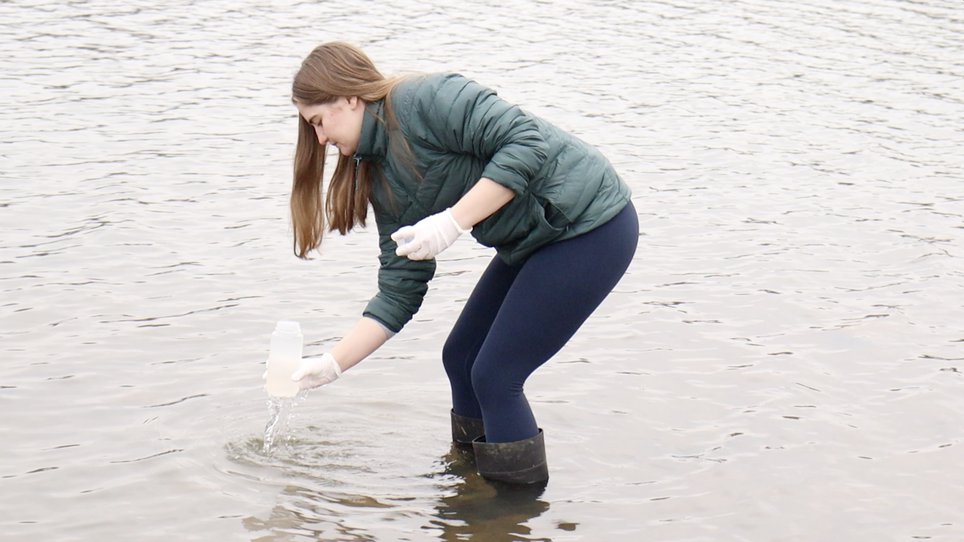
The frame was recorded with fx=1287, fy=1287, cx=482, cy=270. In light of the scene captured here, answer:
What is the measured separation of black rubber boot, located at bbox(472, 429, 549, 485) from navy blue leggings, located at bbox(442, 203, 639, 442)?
6 cm

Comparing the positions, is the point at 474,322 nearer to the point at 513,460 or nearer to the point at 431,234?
the point at 513,460

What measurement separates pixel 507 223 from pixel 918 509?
2203 millimetres

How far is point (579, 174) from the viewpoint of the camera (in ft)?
15.4

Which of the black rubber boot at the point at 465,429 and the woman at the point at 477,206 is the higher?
the woman at the point at 477,206

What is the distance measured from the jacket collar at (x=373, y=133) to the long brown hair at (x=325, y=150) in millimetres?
28

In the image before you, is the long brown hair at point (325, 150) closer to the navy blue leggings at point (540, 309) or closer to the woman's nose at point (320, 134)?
the woman's nose at point (320, 134)

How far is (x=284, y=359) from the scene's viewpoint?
516 centimetres

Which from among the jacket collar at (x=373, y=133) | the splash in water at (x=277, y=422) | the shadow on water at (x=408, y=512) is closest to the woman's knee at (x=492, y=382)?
the shadow on water at (x=408, y=512)

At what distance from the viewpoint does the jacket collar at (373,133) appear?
4637 mm

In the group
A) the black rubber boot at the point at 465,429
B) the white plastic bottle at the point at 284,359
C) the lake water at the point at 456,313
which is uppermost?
the white plastic bottle at the point at 284,359

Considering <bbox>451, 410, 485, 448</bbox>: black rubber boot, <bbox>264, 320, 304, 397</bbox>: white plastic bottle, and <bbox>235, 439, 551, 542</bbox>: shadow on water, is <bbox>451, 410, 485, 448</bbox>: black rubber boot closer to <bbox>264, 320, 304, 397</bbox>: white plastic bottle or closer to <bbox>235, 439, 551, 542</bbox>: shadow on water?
<bbox>235, 439, 551, 542</bbox>: shadow on water

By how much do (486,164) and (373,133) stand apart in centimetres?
43

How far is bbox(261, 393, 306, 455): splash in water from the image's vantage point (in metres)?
5.82

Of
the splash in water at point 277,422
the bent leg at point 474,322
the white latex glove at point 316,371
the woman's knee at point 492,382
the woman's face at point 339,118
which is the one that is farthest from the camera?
the splash in water at point 277,422
